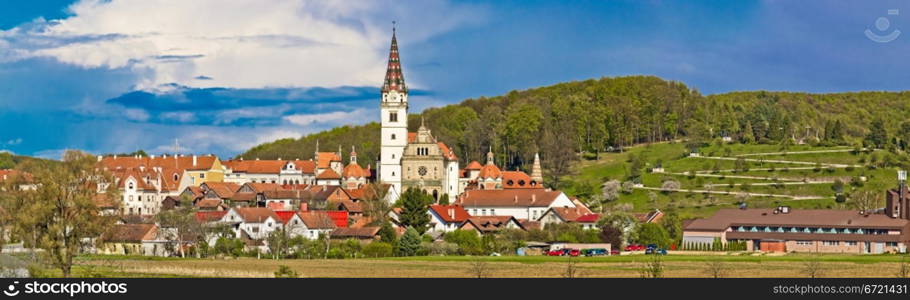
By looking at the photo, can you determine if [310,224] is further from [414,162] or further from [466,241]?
[414,162]

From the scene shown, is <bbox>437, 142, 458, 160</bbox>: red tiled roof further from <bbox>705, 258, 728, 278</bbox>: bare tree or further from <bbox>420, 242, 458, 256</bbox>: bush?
<bbox>705, 258, 728, 278</bbox>: bare tree

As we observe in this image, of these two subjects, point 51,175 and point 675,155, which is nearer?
point 51,175

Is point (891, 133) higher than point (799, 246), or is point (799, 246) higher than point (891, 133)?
point (891, 133)

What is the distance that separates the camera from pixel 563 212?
116m

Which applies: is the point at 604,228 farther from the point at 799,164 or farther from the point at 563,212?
the point at 799,164

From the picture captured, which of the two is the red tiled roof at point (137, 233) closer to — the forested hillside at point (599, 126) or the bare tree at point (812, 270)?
the bare tree at point (812, 270)
